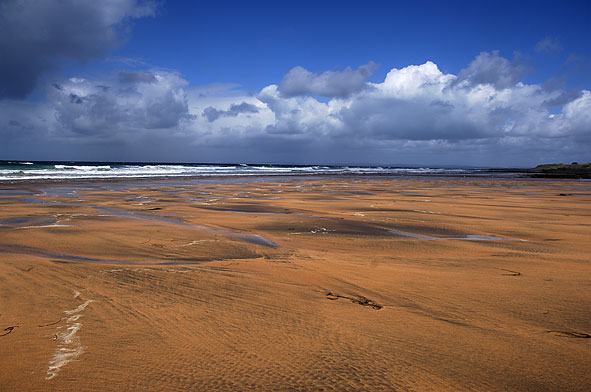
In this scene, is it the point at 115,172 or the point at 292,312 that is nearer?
the point at 292,312

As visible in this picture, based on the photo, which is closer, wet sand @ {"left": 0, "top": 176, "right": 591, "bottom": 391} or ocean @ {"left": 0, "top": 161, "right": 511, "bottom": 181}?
wet sand @ {"left": 0, "top": 176, "right": 591, "bottom": 391}

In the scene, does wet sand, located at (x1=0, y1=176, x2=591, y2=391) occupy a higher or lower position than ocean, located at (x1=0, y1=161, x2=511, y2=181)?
lower

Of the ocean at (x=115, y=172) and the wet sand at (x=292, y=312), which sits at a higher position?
the ocean at (x=115, y=172)

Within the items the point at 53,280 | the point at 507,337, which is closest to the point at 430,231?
the point at 507,337

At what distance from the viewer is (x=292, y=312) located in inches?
128

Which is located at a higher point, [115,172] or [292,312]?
[115,172]

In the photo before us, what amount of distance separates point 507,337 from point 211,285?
9.42 ft

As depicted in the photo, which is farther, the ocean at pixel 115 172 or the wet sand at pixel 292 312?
the ocean at pixel 115 172

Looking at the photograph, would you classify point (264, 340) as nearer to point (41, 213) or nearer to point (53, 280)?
point (53, 280)

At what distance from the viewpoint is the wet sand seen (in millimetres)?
2283

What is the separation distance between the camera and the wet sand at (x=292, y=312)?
2283 mm

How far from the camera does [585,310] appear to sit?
3283 millimetres

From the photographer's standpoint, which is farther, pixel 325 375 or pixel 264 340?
pixel 264 340

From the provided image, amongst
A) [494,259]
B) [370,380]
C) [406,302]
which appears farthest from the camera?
[494,259]
